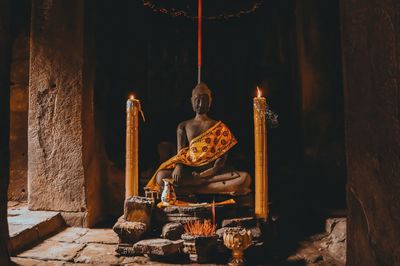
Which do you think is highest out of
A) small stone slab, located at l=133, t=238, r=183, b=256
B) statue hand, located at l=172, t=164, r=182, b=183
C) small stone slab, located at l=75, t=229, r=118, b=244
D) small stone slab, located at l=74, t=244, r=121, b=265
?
statue hand, located at l=172, t=164, r=182, b=183

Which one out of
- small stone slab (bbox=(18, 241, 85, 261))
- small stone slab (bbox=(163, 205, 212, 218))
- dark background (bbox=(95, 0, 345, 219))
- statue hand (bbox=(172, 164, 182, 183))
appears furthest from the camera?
dark background (bbox=(95, 0, 345, 219))

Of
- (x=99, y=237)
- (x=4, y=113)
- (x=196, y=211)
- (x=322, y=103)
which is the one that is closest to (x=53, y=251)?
(x=99, y=237)

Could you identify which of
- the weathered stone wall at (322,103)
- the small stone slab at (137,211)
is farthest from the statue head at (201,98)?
the small stone slab at (137,211)

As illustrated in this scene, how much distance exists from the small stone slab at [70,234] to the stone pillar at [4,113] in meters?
1.54

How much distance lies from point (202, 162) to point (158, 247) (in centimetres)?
145

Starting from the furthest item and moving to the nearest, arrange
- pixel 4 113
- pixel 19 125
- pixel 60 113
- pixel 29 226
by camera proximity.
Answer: pixel 19 125 < pixel 60 113 < pixel 29 226 < pixel 4 113

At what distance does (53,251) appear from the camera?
3.73 metres

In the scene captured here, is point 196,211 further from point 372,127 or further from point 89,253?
point 372,127

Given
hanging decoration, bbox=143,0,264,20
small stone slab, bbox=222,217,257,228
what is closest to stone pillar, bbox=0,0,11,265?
small stone slab, bbox=222,217,257,228

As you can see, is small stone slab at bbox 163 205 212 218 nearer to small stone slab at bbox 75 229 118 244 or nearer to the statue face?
small stone slab at bbox 75 229 118 244

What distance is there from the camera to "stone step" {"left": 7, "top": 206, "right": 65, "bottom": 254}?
12.2 feet

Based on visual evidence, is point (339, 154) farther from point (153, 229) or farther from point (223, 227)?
point (153, 229)

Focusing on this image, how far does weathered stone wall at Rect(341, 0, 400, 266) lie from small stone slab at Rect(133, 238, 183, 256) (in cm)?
194

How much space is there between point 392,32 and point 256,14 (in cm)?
477
